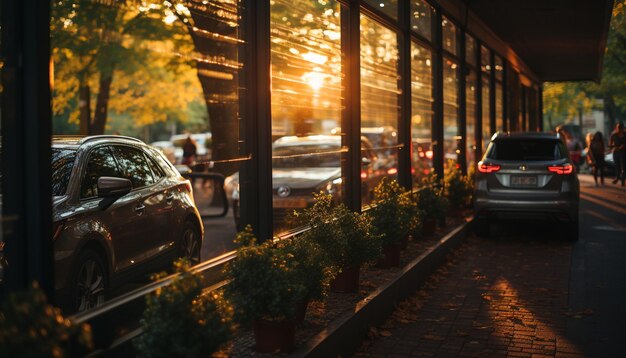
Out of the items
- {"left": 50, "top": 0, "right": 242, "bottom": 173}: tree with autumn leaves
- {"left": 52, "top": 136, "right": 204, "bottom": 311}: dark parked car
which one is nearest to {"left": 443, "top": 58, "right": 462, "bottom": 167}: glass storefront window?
{"left": 50, "top": 0, "right": 242, "bottom": 173}: tree with autumn leaves

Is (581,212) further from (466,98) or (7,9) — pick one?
(7,9)

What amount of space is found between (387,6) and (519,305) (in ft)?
17.2

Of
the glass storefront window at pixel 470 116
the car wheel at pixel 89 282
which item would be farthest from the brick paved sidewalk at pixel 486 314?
the glass storefront window at pixel 470 116

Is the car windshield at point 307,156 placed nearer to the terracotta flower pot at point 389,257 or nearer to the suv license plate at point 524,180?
the terracotta flower pot at point 389,257

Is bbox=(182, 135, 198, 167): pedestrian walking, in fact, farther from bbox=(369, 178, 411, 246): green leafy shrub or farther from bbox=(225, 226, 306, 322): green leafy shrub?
bbox=(369, 178, 411, 246): green leafy shrub

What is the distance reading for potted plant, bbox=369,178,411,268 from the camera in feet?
29.9

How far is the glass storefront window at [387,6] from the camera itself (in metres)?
11.1

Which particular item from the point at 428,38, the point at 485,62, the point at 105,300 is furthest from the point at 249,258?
the point at 485,62

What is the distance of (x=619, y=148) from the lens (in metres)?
27.2

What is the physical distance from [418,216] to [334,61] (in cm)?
248

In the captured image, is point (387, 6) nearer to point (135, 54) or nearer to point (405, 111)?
point (405, 111)

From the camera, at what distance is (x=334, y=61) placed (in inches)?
388

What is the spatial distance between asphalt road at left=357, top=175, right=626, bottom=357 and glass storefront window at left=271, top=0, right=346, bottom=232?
1.65 metres

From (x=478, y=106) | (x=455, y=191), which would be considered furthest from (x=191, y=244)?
(x=478, y=106)
